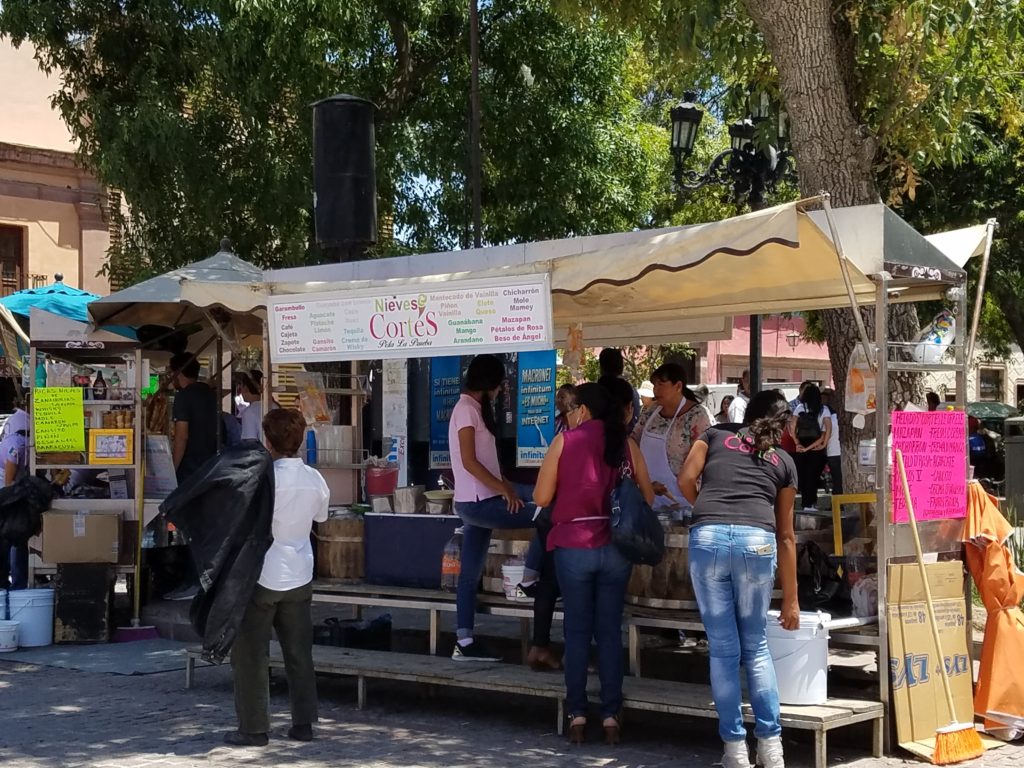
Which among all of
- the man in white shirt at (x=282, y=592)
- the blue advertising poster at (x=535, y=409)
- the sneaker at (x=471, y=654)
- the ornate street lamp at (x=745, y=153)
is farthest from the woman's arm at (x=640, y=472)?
the ornate street lamp at (x=745, y=153)

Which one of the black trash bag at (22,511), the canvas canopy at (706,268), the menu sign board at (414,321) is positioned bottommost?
the black trash bag at (22,511)

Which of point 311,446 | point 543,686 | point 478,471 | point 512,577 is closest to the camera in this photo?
point 543,686

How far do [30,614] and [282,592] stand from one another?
437cm

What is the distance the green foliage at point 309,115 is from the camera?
52.7ft

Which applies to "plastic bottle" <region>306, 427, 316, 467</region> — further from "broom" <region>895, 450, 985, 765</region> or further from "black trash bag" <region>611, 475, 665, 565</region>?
"broom" <region>895, 450, 985, 765</region>

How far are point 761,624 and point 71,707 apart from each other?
431 cm

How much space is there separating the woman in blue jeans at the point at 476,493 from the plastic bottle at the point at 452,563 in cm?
21

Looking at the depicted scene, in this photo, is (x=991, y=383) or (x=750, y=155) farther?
(x=991, y=383)

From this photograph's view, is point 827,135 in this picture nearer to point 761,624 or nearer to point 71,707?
point 761,624

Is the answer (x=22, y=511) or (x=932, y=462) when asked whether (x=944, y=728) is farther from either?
(x=22, y=511)

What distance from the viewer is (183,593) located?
10.9 m

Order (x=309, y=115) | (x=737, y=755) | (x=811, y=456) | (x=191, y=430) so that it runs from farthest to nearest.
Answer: (x=309, y=115) → (x=811, y=456) → (x=191, y=430) → (x=737, y=755)

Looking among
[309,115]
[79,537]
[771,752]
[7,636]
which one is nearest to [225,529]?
[771,752]

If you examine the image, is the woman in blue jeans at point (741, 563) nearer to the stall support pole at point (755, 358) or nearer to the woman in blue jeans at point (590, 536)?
the woman in blue jeans at point (590, 536)
